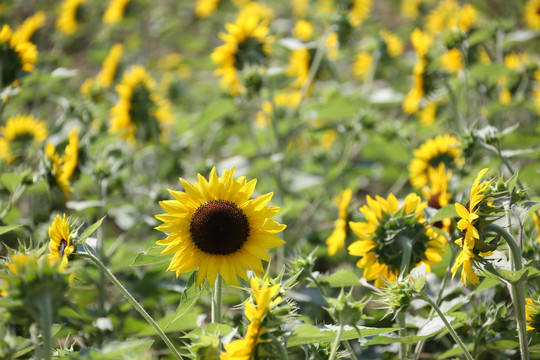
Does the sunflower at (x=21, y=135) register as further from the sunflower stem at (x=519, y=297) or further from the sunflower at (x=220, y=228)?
the sunflower stem at (x=519, y=297)

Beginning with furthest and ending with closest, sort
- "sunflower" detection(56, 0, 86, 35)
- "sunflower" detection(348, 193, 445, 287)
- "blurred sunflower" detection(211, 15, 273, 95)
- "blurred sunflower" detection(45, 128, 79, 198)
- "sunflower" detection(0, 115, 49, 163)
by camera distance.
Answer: "sunflower" detection(56, 0, 86, 35) → "sunflower" detection(0, 115, 49, 163) → "blurred sunflower" detection(211, 15, 273, 95) → "blurred sunflower" detection(45, 128, 79, 198) → "sunflower" detection(348, 193, 445, 287)

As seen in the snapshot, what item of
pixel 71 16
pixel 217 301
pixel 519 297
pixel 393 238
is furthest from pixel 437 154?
pixel 71 16

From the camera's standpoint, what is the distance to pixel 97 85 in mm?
3168

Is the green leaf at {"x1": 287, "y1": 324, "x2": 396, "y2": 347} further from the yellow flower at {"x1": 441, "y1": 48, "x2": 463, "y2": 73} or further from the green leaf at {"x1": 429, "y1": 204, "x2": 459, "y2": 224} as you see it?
the yellow flower at {"x1": 441, "y1": 48, "x2": 463, "y2": 73}

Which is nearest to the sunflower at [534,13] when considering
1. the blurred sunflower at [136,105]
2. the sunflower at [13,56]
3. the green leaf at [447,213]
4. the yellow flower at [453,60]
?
the yellow flower at [453,60]

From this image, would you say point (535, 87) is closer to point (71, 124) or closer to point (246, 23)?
point (246, 23)

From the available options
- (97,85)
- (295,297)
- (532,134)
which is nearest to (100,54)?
(97,85)

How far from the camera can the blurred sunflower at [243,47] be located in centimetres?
241

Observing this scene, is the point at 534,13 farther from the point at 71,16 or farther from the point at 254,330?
the point at 71,16

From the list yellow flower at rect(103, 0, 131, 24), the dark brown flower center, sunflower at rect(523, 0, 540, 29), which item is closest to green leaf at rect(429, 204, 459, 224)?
the dark brown flower center

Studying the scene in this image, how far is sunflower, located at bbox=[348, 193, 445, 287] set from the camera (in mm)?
1361

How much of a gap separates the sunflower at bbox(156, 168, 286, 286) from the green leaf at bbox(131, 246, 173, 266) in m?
0.03

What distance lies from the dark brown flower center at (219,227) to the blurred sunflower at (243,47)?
1.29m

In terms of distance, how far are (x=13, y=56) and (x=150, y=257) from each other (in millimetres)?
1232
